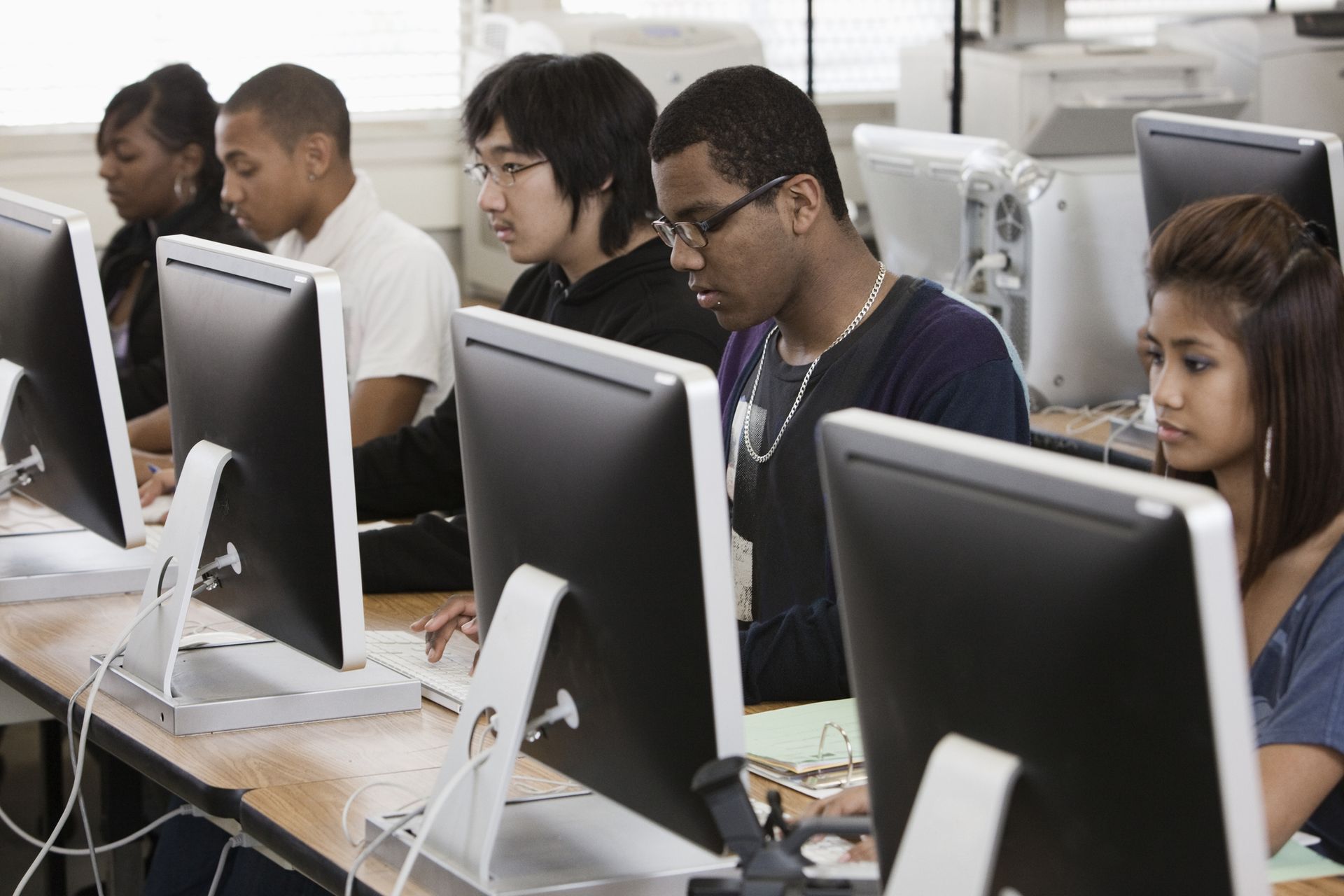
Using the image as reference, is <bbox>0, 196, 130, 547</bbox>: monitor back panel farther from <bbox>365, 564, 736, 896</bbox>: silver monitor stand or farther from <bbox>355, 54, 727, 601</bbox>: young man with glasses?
<bbox>365, 564, 736, 896</bbox>: silver monitor stand

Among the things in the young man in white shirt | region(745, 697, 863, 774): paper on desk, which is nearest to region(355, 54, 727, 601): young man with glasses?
the young man in white shirt

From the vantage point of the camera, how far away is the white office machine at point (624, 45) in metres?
3.67

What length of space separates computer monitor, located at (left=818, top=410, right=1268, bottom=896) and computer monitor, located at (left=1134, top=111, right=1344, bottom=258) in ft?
5.10

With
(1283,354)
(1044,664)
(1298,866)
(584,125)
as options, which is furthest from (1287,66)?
(1044,664)

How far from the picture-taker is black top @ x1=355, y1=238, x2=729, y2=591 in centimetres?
201

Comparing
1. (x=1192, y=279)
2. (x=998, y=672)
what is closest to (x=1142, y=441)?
(x=1192, y=279)

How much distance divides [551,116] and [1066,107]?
1521 millimetres

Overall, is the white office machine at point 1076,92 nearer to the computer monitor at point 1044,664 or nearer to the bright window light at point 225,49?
the bright window light at point 225,49

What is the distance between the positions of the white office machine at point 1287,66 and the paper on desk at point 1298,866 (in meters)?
2.76

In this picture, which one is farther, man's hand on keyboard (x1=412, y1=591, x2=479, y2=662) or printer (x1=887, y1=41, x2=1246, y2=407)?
printer (x1=887, y1=41, x2=1246, y2=407)

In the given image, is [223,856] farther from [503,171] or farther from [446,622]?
[503,171]

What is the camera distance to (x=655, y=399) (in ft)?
3.42

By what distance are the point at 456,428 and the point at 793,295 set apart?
0.79 metres

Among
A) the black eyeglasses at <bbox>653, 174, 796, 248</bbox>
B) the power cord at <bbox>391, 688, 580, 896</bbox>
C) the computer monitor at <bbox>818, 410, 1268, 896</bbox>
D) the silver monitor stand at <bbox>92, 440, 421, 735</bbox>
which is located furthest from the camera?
the black eyeglasses at <bbox>653, 174, 796, 248</bbox>
